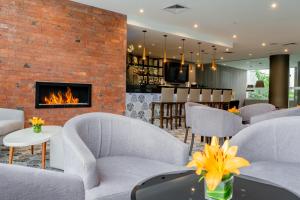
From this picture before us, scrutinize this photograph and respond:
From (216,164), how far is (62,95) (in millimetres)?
5292

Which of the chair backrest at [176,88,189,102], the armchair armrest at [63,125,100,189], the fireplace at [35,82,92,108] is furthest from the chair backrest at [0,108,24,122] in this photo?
the chair backrest at [176,88,189,102]

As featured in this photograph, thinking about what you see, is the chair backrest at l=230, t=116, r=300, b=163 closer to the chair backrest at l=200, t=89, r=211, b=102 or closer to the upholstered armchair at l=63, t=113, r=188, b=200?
the upholstered armchair at l=63, t=113, r=188, b=200

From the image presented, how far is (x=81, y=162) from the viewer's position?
1322 mm

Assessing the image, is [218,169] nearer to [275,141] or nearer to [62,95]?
[275,141]

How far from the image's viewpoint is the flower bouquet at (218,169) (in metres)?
0.90

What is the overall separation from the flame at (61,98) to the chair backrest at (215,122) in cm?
303

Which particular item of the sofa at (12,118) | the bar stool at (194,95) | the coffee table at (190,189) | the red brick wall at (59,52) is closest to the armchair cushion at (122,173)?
the coffee table at (190,189)

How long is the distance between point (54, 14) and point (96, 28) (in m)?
0.97

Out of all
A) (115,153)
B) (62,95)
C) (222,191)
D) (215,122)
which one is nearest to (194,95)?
(62,95)

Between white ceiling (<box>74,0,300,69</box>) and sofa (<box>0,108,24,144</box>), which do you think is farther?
white ceiling (<box>74,0,300,69</box>)

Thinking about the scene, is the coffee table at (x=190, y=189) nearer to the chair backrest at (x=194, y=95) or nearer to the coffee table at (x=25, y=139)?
the coffee table at (x=25, y=139)

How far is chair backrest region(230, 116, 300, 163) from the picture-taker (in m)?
1.96

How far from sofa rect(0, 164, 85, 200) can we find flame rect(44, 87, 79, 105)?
4.91m

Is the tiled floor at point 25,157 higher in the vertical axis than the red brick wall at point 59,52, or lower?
lower
